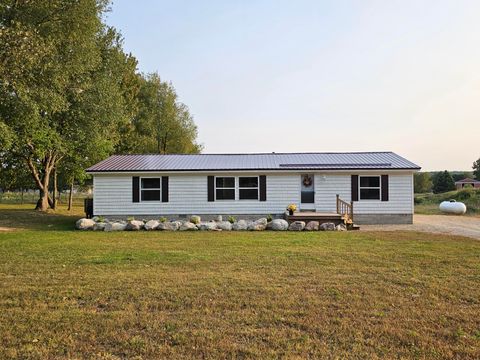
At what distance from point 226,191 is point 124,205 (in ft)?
15.6

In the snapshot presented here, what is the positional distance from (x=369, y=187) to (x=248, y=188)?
559 centimetres

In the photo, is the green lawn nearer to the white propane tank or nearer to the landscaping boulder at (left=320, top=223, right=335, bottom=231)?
the landscaping boulder at (left=320, top=223, right=335, bottom=231)

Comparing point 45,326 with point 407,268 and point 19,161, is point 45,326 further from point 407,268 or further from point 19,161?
point 19,161

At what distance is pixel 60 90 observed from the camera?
1780 cm

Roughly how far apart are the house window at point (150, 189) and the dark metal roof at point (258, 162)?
24.3 inches

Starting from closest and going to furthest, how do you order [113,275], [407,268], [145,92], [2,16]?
[113,275]
[407,268]
[2,16]
[145,92]

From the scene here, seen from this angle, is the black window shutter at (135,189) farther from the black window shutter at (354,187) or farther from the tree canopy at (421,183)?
the tree canopy at (421,183)

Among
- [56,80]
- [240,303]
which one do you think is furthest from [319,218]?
[56,80]

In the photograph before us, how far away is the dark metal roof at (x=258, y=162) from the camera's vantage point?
17.6 meters

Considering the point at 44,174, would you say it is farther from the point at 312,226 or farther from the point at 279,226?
the point at 312,226

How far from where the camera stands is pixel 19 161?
86.1ft

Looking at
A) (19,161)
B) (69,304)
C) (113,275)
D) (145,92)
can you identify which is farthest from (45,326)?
(145,92)

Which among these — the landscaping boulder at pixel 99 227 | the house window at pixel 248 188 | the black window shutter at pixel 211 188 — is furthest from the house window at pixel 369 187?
the landscaping boulder at pixel 99 227

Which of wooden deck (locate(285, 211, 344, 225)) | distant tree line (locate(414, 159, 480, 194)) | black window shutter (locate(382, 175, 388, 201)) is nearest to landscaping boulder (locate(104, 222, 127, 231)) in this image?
wooden deck (locate(285, 211, 344, 225))
